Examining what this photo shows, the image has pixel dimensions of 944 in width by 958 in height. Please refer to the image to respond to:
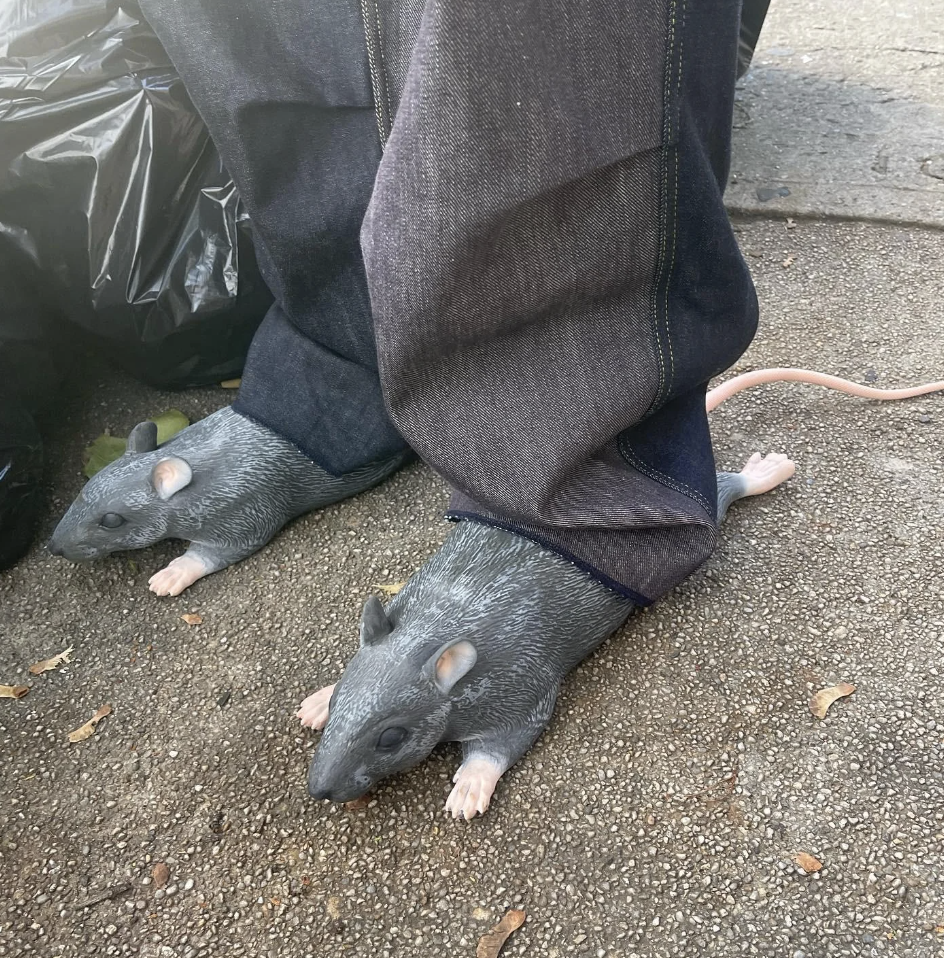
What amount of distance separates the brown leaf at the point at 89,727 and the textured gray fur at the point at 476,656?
2.29ft

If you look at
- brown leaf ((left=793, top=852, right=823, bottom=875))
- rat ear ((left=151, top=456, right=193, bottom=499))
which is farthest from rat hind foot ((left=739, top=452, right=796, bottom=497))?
rat ear ((left=151, top=456, right=193, bottom=499))

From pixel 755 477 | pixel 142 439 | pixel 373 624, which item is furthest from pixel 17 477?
A: pixel 755 477

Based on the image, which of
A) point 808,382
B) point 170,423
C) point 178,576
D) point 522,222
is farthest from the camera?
point 170,423

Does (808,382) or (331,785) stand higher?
(331,785)

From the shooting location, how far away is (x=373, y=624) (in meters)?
1.81

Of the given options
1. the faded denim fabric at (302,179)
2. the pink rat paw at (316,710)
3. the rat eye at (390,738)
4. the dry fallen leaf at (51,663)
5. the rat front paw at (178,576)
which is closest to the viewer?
the rat eye at (390,738)

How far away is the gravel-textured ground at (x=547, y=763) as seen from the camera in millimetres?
1708

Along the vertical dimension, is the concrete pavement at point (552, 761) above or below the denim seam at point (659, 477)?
below

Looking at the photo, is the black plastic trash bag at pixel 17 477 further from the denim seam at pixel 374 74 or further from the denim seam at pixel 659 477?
the denim seam at pixel 659 477

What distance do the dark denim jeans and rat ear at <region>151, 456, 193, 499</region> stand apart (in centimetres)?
56

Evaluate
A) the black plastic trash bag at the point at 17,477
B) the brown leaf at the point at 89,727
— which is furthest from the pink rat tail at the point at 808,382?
the black plastic trash bag at the point at 17,477

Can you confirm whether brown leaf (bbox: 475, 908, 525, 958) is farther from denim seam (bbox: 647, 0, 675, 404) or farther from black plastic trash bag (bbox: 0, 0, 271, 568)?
black plastic trash bag (bbox: 0, 0, 271, 568)

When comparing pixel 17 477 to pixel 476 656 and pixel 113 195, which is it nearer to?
pixel 113 195

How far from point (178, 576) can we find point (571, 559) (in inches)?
44.9
